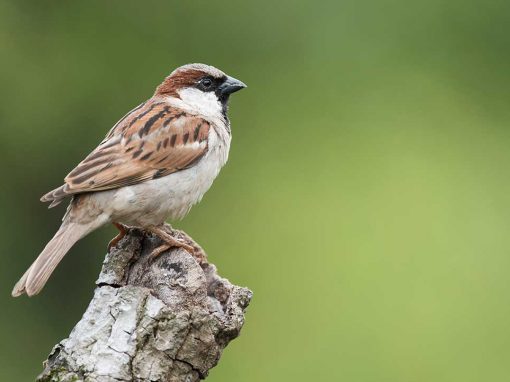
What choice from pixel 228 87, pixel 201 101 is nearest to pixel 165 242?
pixel 201 101

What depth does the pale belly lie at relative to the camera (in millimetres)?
4918

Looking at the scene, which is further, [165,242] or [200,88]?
[200,88]

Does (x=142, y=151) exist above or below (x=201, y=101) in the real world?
below

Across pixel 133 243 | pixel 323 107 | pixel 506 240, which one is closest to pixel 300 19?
pixel 323 107

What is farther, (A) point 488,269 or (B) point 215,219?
(B) point 215,219

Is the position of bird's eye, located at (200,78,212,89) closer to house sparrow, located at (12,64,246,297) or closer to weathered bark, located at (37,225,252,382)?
house sparrow, located at (12,64,246,297)

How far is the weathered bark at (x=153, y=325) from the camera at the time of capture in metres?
3.75

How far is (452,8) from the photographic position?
10.5 m

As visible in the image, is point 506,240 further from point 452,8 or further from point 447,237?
point 452,8

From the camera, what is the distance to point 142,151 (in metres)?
5.12

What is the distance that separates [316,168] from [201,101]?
392 centimetres

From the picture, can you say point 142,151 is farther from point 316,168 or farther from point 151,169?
point 316,168

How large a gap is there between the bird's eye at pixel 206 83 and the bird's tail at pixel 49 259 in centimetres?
120

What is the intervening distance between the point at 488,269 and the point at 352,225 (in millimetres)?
1086
